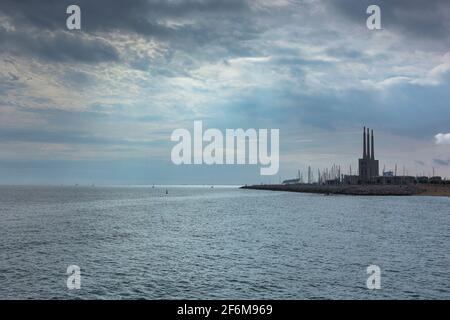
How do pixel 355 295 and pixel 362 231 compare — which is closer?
pixel 355 295

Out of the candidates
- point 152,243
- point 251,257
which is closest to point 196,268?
point 251,257

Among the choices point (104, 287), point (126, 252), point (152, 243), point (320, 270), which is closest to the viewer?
point (104, 287)

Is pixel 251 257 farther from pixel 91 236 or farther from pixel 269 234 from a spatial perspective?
pixel 91 236

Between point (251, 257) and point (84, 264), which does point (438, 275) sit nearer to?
point (251, 257)

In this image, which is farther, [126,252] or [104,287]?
[126,252]
